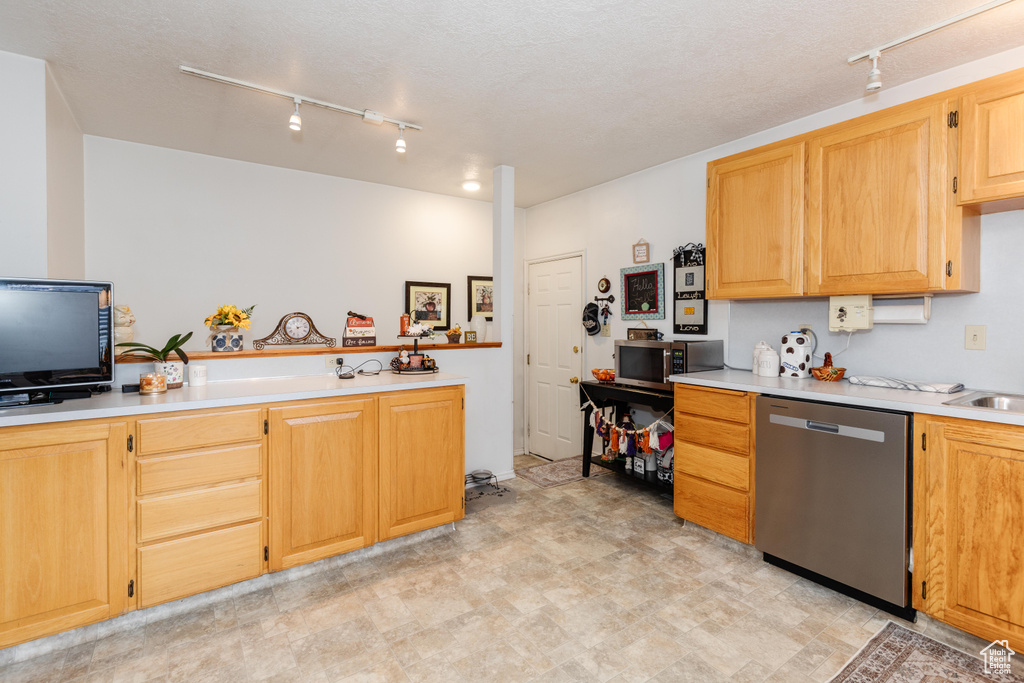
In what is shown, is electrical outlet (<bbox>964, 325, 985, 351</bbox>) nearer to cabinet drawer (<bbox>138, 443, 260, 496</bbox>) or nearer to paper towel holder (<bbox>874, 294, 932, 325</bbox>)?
paper towel holder (<bbox>874, 294, 932, 325</bbox>)

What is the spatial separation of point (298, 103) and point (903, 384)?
3.61 meters

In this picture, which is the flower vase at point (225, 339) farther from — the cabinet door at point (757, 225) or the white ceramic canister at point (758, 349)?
the white ceramic canister at point (758, 349)

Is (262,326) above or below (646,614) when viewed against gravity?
above

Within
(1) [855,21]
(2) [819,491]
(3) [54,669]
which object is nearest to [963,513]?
(2) [819,491]

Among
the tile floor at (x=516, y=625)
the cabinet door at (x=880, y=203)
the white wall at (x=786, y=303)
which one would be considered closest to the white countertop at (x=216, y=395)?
the tile floor at (x=516, y=625)

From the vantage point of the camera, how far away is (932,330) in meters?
2.48

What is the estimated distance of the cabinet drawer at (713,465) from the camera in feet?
8.69

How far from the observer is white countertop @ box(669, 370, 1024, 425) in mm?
1862

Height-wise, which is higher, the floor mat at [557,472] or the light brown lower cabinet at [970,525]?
the light brown lower cabinet at [970,525]

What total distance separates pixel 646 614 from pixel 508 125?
9.45ft

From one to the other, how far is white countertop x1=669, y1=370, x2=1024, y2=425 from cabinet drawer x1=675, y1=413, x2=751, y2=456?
0.23 meters

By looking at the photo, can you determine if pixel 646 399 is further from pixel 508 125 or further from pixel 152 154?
pixel 152 154

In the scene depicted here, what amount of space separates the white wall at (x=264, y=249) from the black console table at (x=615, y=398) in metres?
0.67

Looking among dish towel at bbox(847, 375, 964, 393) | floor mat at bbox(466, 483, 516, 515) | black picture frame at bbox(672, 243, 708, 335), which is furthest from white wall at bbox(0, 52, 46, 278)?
dish towel at bbox(847, 375, 964, 393)
